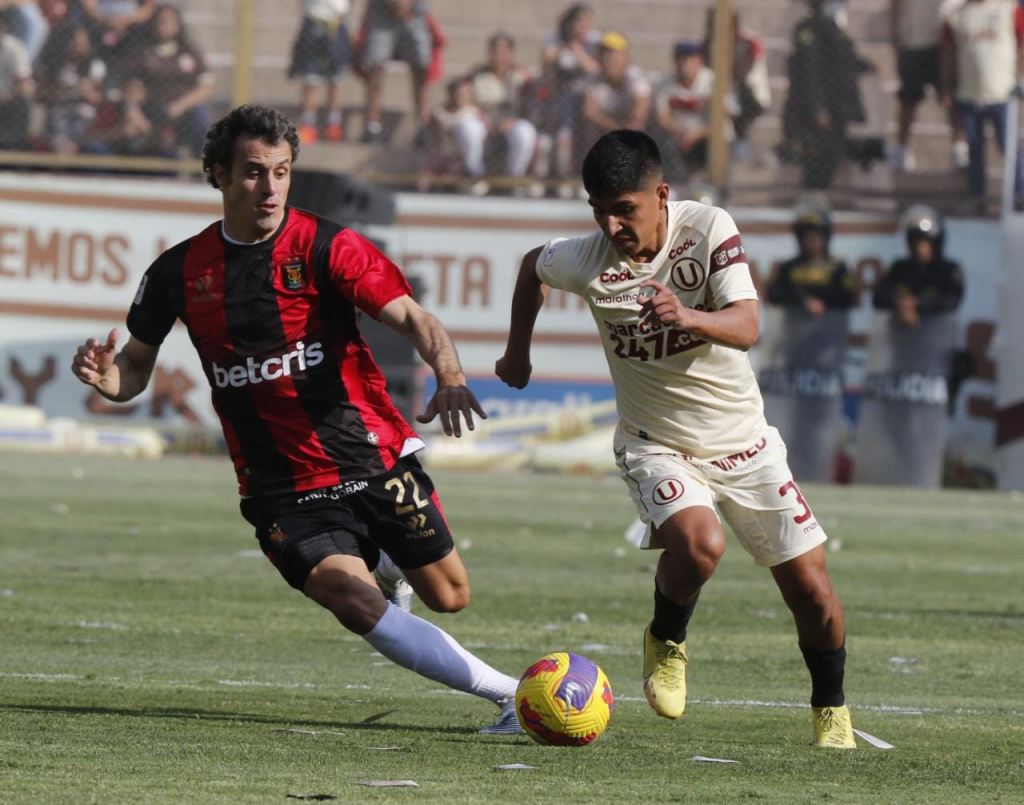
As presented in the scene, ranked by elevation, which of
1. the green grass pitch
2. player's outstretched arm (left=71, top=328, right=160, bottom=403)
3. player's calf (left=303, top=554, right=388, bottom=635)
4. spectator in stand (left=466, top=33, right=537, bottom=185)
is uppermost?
spectator in stand (left=466, top=33, right=537, bottom=185)

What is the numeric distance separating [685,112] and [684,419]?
15.9 meters

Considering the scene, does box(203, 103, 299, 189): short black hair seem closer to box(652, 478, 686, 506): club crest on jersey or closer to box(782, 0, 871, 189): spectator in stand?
box(652, 478, 686, 506): club crest on jersey

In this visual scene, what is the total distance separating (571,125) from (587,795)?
17442 millimetres

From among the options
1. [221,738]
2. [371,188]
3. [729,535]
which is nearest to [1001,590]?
[729,535]

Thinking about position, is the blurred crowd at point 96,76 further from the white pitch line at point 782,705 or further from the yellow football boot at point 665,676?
the yellow football boot at point 665,676

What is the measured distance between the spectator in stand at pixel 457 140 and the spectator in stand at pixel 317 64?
1154 millimetres

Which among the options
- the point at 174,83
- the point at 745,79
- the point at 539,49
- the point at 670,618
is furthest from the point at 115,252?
the point at 670,618

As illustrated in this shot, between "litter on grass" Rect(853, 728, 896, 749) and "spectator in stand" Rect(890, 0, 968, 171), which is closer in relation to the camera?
"litter on grass" Rect(853, 728, 896, 749)

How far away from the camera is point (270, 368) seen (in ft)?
20.2

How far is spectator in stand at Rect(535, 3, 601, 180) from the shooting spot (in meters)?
21.8

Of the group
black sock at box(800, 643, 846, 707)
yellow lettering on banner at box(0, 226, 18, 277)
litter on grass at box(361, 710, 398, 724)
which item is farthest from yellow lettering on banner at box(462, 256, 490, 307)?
black sock at box(800, 643, 846, 707)

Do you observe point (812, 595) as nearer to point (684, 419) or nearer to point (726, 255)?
point (684, 419)

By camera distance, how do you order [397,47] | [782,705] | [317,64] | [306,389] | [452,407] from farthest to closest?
[397,47], [317,64], [782,705], [306,389], [452,407]

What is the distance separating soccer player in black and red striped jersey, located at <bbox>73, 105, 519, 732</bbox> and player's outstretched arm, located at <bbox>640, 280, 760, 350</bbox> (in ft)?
2.66
